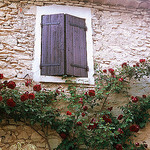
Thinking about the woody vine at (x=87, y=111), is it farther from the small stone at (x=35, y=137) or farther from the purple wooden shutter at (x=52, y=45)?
the purple wooden shutter at (x=52, y=45)

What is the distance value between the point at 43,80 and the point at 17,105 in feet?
2.60

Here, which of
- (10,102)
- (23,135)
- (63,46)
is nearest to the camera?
(10,102)

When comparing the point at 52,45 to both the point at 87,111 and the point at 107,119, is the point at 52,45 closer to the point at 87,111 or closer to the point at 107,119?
the point at 87,111

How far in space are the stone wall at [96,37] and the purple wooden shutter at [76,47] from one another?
0.94ft

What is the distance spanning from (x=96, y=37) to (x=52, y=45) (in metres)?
1.05

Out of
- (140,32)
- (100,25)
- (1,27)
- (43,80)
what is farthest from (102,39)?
(1,27)

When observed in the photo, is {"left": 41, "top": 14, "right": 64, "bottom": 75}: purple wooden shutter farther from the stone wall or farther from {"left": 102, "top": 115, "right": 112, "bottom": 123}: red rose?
{"left": 102, "top": 115, "right": 112, "bottom": 123}: red rose

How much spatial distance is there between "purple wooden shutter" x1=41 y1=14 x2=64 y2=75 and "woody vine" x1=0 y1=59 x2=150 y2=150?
0.42m

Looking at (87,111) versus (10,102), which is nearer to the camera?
(10,102)

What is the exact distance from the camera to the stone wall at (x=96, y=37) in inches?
188

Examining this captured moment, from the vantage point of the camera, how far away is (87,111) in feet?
14.4

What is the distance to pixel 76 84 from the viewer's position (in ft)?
15.8

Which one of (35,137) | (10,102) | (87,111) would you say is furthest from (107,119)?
(10,102)

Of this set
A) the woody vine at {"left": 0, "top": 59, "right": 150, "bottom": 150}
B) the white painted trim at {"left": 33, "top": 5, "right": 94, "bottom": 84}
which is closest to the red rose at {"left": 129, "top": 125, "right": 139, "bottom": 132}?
the woody vine at {"left": 0, "top": 59, "right": 150, "bottom": 150}
